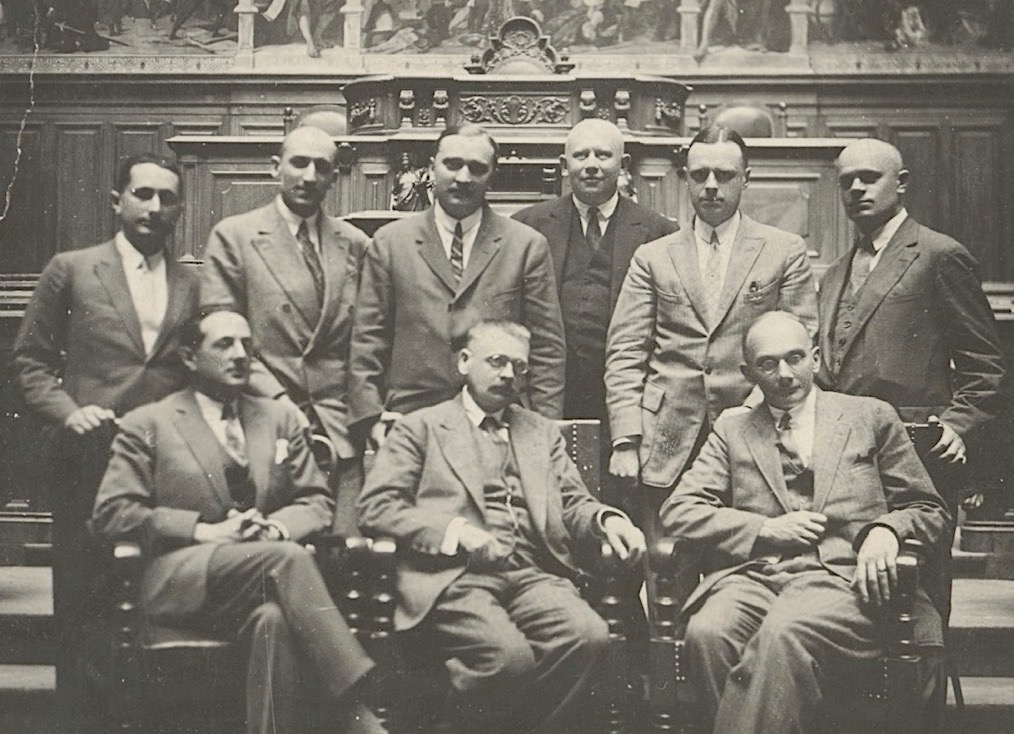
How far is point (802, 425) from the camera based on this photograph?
10.6ft

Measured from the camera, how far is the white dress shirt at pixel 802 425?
10.6ft

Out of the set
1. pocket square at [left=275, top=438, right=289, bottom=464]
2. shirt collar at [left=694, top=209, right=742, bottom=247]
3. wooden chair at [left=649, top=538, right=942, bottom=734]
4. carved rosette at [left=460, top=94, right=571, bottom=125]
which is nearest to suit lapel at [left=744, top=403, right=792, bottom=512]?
wooden chair at [left=649, top=538, right=942, bottom=734]

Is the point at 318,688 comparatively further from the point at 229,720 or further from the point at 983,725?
the point at 983,725

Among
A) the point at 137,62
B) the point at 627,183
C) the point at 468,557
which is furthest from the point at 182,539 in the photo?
the point at 137,62

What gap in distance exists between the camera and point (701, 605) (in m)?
3.10

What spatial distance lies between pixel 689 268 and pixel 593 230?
310 mm

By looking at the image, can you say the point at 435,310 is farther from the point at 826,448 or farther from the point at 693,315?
the point at 826,448

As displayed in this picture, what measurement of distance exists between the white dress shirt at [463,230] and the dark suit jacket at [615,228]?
0.79 ft

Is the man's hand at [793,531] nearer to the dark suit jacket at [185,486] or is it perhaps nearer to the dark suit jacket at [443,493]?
the dark suit jacket at [443,493]

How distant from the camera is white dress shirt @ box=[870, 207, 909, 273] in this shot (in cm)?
354

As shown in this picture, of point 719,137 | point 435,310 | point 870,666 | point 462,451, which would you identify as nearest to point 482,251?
point 435,310

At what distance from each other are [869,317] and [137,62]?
4.87 metres

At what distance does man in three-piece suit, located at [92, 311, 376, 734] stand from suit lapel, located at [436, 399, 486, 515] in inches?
12.4

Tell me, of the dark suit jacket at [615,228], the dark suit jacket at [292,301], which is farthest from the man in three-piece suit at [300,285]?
the dark suit jacket at [615,228]
